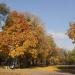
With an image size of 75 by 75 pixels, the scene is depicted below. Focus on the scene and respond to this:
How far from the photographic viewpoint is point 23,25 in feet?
239

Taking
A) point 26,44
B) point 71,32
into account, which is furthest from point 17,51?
point 71,32

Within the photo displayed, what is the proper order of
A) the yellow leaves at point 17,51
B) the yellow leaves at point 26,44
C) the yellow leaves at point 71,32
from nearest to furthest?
the yellow leaves at point 71,32 → the yellow leaves at point 17,51 → the yellow leaves at point 26,44

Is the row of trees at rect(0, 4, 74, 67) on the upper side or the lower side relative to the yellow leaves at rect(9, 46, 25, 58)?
upper

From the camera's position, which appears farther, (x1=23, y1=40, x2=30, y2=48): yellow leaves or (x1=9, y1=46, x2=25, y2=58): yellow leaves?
(x1=23, y1=40, x2=30, y2=48): yellow leaves

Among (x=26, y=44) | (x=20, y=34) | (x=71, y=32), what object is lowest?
(x=71, y=32)

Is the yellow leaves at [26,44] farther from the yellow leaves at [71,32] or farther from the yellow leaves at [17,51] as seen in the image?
the yellow leaves at [71,32]

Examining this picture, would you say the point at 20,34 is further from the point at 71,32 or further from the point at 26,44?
the point at 71,32

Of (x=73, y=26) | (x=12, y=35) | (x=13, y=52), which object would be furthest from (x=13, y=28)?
(x=73, y=26)

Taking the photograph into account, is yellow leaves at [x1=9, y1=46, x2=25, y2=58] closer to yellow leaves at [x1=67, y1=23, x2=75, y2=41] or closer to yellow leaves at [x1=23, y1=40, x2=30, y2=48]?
yellow leaves at [x1=23, y1=40, x2=30, y2=48]

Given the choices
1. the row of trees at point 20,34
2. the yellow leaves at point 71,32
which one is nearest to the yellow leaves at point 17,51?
the row of trees at point 20,34

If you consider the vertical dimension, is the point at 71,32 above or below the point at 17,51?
above

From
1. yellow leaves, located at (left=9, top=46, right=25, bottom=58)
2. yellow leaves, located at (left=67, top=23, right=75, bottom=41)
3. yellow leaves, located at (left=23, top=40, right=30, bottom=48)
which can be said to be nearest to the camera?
yellow leaves, located at (left=67, top=23, right=75, bottom=41)

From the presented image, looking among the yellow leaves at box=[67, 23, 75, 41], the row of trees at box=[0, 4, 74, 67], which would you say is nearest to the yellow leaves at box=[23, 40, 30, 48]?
the row of trees at box=[0, 4, 74, 67]

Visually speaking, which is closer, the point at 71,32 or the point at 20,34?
the point at 71,32
